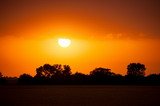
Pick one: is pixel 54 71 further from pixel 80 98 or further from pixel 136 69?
pixel 80 98

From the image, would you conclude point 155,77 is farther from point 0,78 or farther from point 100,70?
point 0,78

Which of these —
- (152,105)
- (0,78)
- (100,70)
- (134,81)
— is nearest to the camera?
(152,105)

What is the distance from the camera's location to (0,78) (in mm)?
145125

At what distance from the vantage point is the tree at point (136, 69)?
540 feet

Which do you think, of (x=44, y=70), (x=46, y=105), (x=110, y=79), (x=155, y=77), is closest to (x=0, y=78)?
(x=44, y=70)

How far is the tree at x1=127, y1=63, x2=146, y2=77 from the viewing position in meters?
165

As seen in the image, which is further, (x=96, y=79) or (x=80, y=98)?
(x=96, y=79)

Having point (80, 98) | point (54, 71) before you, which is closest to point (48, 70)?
point (54, 71)

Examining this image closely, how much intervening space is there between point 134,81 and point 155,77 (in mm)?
10009

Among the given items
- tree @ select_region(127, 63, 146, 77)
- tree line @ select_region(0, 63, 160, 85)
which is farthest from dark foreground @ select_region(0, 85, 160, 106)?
tree @ select_region(127, 63, 146, 77)

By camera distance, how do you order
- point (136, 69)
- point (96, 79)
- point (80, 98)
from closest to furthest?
point (80, 98) < point (96, 79) < point (136, 69)

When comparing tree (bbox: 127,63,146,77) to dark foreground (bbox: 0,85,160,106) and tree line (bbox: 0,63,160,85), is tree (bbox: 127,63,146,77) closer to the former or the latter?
tree line (bbox: 0,63,160,85)

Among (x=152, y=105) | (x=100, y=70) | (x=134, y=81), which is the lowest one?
(x=152, y=105)

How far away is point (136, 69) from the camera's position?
551ft
